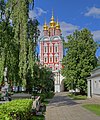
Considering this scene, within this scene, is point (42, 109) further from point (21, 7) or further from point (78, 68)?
point (78, 68)

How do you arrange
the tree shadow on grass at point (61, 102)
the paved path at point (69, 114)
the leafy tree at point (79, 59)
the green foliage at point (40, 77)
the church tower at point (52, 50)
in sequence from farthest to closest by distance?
the church tower at point (52, 50)
the leafy tree at point (79, 59)
the green foliage at point (40, 77)
the tree shadow on grass at point (61, 102)
the paved path at point (69, 114)

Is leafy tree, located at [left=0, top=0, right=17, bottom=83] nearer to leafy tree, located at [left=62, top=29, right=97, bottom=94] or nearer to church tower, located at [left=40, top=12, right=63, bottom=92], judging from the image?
leafy tree, located at [left=62, top=29, right=97, bottom=94]

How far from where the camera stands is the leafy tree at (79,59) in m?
41.3

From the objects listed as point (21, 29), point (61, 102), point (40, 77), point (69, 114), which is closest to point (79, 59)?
point (40, 77)

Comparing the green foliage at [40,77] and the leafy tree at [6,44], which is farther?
the green foliage at [40,77]

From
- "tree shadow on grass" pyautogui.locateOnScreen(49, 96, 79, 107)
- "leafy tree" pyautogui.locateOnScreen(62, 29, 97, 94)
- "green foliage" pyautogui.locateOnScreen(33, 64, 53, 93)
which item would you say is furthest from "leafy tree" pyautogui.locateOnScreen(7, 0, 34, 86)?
"leafy tree" pyautogui.locateOnScreen(62, 29, 97, 94)

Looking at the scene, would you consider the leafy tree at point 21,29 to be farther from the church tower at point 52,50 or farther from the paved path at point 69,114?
the church tower at point 52,50

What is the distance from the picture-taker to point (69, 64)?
1682 inches

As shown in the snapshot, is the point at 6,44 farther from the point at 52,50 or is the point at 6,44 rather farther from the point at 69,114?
the point at 52,50

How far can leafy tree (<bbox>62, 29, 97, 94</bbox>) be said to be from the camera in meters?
41.3

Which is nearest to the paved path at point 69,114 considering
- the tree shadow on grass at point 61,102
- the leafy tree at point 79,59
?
the tree shadow on grass at point 61,102

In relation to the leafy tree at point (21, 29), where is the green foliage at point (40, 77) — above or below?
below

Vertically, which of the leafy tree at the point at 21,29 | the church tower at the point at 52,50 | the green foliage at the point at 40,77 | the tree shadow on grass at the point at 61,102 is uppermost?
the church tower at the point at 52,50

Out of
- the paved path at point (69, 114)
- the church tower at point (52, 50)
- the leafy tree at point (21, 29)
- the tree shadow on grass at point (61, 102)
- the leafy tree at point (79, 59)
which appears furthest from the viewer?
the church tower at point (52, 50)
